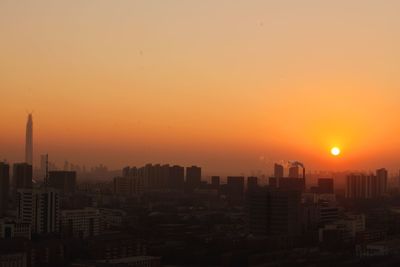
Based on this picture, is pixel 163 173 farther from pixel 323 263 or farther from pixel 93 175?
pixel 323 263

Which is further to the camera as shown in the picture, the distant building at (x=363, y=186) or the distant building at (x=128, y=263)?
the distant building at (x=363, y=186)

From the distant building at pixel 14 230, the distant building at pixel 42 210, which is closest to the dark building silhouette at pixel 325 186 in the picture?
the distant building at pixel 42 210

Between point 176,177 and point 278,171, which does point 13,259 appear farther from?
point 176,177

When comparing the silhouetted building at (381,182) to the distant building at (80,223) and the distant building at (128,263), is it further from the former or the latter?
the distant building at (128,263)

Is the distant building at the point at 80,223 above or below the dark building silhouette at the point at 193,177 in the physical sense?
below

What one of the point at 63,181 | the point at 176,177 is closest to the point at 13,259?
the point at 63,181

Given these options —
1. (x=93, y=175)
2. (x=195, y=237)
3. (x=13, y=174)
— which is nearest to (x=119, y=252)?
(x=195, y=237)

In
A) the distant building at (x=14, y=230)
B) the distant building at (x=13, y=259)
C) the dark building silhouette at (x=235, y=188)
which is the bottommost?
the distant building at (x=13, y=259)

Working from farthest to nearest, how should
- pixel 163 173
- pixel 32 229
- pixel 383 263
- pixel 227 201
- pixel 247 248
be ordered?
pixel 163 173 < pixel 227 201 < pixel 32 229 < pixel 247 248 < pixel 383 263
